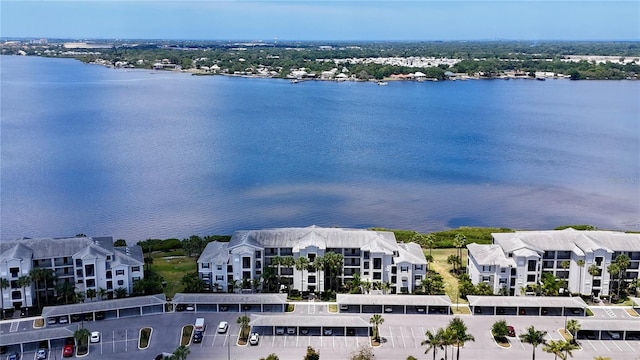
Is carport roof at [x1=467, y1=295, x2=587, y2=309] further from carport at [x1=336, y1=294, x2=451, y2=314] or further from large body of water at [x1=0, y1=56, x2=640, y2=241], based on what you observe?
large body of water at [x1=0, y1=56, x2=640, y2=241]

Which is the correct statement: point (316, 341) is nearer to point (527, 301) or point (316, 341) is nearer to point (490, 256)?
point (527, 301)

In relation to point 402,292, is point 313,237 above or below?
above

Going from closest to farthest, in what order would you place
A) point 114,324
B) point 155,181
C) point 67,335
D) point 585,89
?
point 67,335
point 114,324
point 155,181
point 585,89

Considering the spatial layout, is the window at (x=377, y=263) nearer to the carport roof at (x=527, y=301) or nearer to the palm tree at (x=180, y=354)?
the carport roof at (x=527, y=301)

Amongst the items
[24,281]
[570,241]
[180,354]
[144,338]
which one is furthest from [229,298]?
[570,241]

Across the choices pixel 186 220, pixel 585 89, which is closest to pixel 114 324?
pixel 186 220

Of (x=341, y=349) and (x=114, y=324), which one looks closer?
(x=341, y=349)

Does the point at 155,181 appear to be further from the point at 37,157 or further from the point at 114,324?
the point at 114,324

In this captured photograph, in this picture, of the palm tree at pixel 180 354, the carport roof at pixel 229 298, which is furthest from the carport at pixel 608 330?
the palm tree at pixel 180 354
